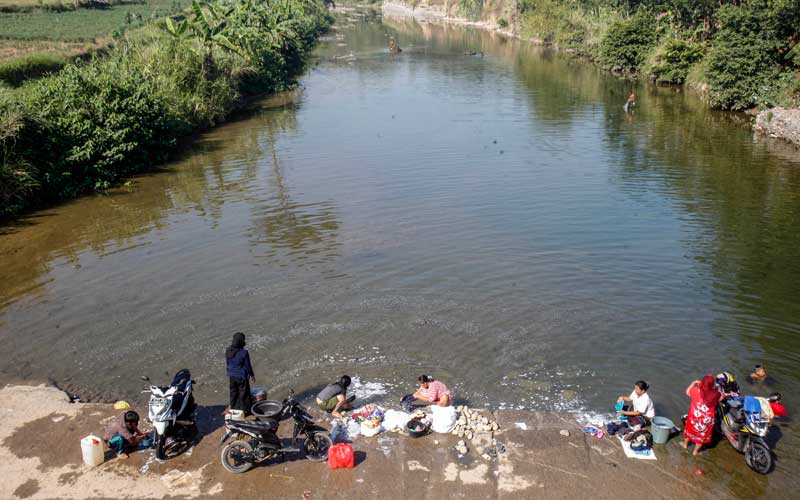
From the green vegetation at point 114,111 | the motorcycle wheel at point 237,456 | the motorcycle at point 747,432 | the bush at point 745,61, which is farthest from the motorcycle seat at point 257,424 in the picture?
the bush at point 745,61

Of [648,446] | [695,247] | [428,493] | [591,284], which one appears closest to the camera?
[428,493]

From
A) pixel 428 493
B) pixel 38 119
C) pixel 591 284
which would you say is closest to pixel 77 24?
pixel 38 119

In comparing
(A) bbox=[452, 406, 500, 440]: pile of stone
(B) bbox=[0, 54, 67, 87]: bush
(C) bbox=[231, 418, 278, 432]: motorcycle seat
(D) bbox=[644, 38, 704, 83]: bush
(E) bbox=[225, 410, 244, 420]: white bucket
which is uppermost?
(B) bbox=[0, 54, 67, 87]: bush

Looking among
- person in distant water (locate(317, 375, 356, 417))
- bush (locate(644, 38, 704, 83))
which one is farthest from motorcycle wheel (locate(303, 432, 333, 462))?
bush (locate(644, 38, 704, 83))

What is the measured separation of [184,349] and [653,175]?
67.9 ft

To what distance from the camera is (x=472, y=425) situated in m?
10.7

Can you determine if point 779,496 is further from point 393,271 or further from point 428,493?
point 393,271

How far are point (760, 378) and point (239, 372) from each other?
33.1 feet

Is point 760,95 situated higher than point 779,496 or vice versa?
point 760,95

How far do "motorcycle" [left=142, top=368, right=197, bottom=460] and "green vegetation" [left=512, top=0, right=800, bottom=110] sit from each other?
36.5 metres

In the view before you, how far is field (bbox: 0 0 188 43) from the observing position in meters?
57.5

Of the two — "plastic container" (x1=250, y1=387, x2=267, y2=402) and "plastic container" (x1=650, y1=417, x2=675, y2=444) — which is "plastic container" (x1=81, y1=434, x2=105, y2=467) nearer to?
"plastic container" (x1=250, y1=387, x2=267, y2=402)

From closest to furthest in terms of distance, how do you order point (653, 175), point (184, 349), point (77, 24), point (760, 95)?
point (184, 349), point (653, 175), point (760, 95), point (77, 24)

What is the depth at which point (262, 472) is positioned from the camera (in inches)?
386
